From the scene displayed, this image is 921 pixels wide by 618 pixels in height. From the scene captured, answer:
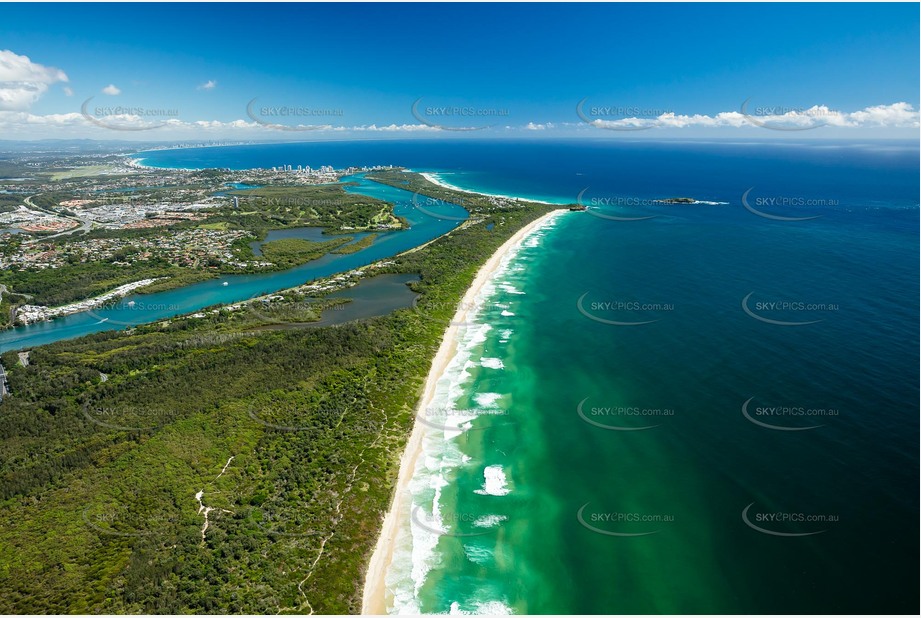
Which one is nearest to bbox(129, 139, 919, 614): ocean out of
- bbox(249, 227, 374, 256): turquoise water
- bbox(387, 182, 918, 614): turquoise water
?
bbox(387, 182, 918, 614): turquoise water

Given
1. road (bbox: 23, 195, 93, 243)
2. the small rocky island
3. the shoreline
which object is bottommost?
the shoreline

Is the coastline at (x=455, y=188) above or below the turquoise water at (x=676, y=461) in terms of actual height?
above

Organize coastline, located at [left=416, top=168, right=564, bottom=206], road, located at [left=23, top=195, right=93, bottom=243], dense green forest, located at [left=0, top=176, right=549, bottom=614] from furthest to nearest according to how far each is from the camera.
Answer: coastline, located at [left=416, top=168, right=564, bottom=206] → road, located at [left=23, top=195, right=93, bottom=243] → dense green forest, located at [left=0, top=176, right=549, bottom=614]

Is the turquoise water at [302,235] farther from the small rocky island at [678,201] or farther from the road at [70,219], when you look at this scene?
the small rocky island at [678,201]

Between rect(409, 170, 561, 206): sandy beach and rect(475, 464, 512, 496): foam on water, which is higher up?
rect(409, 170, 561, 206): sandy beach

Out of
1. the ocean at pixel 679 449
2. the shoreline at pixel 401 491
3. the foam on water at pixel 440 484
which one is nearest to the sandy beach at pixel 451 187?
the ocean at pixel 679 449

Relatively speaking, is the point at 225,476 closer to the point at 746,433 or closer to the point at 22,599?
the point at 22,599

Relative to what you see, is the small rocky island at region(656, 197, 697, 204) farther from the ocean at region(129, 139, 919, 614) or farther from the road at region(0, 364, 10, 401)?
the road at region(0, 364, 10, 401)
